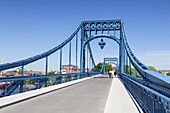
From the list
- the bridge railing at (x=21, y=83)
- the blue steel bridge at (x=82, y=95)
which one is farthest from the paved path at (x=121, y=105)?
the bridge railing at (x=21, y=83)

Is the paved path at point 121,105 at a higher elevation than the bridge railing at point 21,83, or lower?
lower

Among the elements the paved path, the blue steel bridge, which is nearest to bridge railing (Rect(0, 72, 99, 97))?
the blue steel bridge

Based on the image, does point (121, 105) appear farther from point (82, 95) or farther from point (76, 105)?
point (82, 95)

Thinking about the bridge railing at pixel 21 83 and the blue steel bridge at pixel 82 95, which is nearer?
the blue steel bridge at pixel 82 95

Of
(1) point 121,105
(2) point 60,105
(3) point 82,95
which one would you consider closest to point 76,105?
(2) point 60,105

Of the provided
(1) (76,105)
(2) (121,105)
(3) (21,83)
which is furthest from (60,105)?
(3) (21,83)

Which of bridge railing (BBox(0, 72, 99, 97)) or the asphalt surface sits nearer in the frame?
the asphalt surface

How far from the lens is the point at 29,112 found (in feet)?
21.1

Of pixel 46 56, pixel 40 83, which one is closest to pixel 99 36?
pixel 46 56

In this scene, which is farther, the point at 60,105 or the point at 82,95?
the point at 82,95

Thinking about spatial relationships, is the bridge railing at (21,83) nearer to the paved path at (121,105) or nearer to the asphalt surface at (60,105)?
the asphalt surface at (60,105)

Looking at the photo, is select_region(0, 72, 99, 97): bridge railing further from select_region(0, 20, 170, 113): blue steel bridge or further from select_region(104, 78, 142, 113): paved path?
select_region(104, 78, 142, 113): paved path

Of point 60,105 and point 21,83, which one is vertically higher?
point 21,83

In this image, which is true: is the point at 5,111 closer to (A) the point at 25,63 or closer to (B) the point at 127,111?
(B) the point at 127,111
